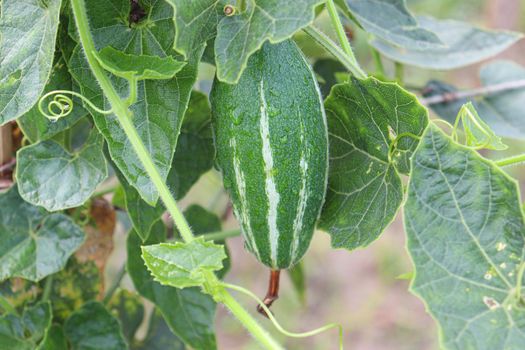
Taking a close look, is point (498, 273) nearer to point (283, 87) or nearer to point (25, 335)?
point (283, 87)

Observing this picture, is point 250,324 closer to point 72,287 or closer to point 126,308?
point 72,287

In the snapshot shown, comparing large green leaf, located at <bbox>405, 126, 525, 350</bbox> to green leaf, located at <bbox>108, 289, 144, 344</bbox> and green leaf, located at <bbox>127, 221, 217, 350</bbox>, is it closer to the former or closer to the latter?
green leaf, located at <bbox>127, 221, 217, 350</bbox>

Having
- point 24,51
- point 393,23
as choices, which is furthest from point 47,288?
point 393,23

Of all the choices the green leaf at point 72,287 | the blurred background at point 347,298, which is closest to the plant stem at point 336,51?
→ the green leaf at point 72,287

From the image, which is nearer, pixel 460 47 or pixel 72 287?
pixel 72 287

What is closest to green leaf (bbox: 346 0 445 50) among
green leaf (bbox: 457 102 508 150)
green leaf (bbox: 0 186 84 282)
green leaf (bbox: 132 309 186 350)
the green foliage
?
the green foliage

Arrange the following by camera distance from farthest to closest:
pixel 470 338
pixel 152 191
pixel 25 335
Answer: pixel 25 335, pixel 152 191, pixel 470 338

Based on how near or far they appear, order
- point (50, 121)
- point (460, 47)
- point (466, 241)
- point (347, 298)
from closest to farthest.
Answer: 1. point (466, 241)
2. point (50, 121)
3. point (460, 47)
4. point (347, 298)

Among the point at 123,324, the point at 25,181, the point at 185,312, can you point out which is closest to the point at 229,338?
the point at 123,324
